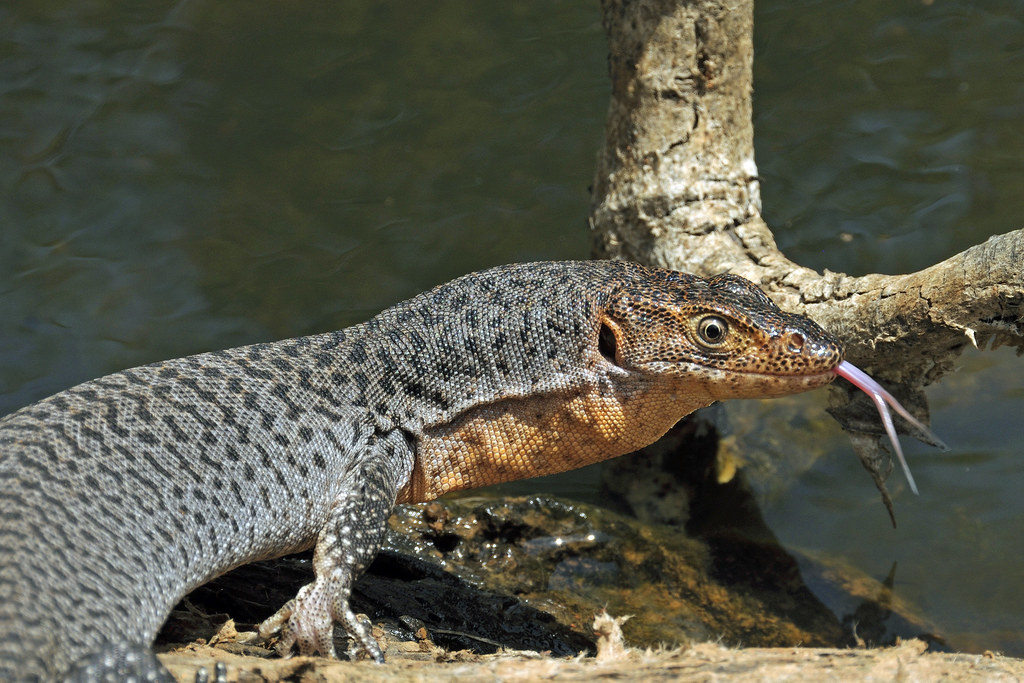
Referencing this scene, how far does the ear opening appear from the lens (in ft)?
19.4

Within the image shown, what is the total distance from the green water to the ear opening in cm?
396

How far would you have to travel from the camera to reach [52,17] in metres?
12.9

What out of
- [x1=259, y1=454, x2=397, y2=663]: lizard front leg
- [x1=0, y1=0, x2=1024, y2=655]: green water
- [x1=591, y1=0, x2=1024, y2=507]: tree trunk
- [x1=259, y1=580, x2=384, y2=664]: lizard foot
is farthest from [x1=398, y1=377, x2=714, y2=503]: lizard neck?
[x1=0, y1=0, x2=1024, y2=655]: green water

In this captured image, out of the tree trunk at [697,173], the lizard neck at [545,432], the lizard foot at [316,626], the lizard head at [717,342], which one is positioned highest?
the tree trunk at [697,173]

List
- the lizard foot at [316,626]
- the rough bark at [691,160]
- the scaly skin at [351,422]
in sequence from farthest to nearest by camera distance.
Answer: the rough bark at [691,160] < the lizard foot at [316,626] < the scaly skin at [351,422]

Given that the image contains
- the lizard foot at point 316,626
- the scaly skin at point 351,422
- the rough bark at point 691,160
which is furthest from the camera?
the rough bark at point 691,160

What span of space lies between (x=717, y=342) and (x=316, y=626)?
278 centimetres

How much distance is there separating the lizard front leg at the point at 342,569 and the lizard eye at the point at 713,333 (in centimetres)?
205

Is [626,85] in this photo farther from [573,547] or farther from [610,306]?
[573,547]

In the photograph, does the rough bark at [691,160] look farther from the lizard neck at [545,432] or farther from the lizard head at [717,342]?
the lizard neck at [545,432]

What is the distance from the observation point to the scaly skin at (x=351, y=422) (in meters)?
4.69

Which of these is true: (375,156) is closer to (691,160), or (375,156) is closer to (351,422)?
(691,160)

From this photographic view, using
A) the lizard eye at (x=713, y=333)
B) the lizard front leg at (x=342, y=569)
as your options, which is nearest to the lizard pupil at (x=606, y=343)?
the lizard eye at (x=713, y=333)

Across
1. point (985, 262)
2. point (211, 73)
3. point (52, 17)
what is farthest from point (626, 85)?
point (52, 17)
